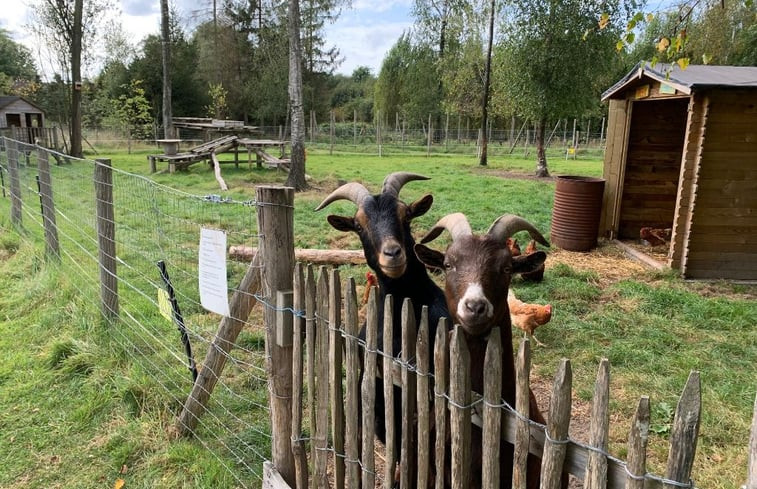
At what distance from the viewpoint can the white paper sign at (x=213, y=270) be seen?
2.67 meters

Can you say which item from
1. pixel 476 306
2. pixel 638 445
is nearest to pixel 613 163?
pixel 476 306

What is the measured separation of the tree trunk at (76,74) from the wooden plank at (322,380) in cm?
2328

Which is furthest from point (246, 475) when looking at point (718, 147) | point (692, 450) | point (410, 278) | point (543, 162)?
point (543, 162)

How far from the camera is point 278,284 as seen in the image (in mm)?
2561

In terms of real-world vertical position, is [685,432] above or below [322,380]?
above

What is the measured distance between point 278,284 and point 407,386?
34.9 inches

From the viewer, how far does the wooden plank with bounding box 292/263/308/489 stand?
2.49 metres

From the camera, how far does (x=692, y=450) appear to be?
1170mm

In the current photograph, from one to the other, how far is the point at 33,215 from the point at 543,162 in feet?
49.9

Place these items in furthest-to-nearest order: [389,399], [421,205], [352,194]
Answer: [421,205], [352,194], [389,399]

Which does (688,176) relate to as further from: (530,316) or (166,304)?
(166,304)

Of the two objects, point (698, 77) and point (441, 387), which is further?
point (698, 77)

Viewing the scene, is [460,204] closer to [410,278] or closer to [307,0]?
[410,278]

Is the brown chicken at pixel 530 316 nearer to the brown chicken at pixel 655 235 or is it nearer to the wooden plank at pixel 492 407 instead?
the wooden plank at pixel 492 407
